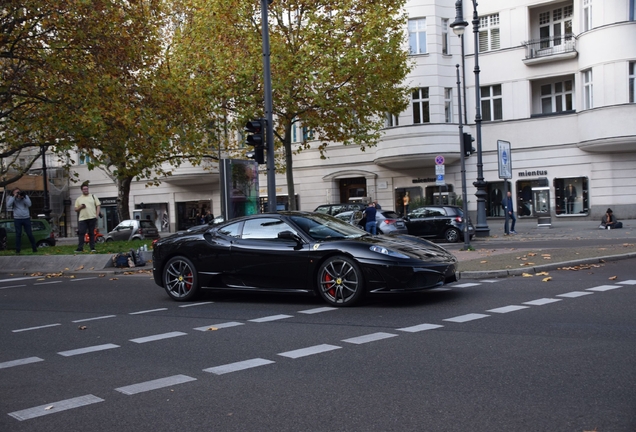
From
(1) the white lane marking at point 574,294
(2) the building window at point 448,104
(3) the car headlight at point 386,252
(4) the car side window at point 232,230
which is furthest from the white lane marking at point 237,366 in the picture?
(2) the building window at point 448,104

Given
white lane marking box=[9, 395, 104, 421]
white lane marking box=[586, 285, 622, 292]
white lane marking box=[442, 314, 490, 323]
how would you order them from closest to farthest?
white lane marking box=[9, 395, 104, 421] < white lane marking box=[442, 314, 490, 323] < white lane marking box=[586, 285, 622, 292]

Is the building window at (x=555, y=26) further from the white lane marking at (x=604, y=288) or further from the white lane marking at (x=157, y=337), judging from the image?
the white lane marking at (x=157, y=337)

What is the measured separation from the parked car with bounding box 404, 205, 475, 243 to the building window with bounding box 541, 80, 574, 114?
38.7 ft

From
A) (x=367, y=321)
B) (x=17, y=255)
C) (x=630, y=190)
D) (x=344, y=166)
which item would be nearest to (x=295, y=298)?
(x=367, y=321)

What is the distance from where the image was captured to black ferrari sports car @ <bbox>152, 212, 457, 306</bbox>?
31.7ft

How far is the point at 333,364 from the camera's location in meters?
6.38

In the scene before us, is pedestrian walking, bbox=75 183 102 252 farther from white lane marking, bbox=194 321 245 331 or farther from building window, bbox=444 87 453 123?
building window, bbox=444 87 453 123

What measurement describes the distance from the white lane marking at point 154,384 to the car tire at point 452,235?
2001cm

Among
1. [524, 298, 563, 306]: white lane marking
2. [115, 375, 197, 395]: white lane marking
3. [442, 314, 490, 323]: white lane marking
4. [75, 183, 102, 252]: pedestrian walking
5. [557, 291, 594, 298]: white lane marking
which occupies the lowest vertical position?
[115, 375, 197, 395]: white lane marking

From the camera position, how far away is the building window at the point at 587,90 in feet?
105

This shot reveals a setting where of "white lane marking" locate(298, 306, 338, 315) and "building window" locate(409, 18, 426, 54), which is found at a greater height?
"building window" locate(409, 18, 426, 54)

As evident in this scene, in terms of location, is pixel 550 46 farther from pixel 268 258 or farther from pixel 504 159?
pixel 268 258

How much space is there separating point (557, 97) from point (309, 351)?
30.6m

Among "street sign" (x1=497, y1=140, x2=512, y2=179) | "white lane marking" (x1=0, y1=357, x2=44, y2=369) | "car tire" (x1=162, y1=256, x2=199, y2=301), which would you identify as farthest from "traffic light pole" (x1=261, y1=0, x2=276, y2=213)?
"street sign" (x1=497, y1=140, x2=512, y2=179)
